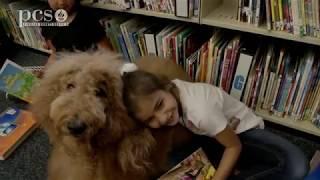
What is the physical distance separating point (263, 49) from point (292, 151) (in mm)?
421

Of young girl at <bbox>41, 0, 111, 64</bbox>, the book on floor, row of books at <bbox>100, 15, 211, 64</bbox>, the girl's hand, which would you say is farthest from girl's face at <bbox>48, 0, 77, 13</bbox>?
the girl's hand

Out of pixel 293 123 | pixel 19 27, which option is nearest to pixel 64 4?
pixel 19 27

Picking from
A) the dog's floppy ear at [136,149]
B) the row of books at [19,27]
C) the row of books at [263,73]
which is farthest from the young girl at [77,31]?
the dog's floppy ear at [136,149]

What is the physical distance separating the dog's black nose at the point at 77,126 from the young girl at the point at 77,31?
739mm

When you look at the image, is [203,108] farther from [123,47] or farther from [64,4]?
[64,4]

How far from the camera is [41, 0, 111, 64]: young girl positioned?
1535mm

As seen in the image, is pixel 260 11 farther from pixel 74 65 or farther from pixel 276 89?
pixel 74 65

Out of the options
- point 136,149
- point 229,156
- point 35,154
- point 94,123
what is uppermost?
point 94,123

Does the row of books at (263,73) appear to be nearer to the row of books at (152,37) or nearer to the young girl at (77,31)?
the row of books at (152,37)

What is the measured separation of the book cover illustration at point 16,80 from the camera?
5.50ft

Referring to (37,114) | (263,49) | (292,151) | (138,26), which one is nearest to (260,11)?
(263,49)

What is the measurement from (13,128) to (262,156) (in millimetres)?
1056

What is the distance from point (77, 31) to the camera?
154cm

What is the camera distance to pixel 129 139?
925mm
